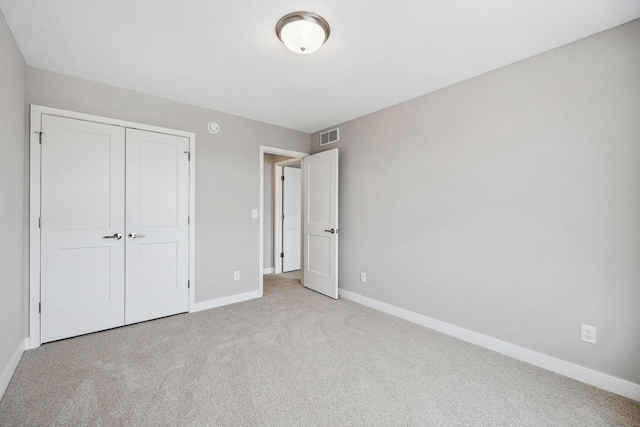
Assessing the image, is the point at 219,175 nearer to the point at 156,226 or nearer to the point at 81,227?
the point at 156,226

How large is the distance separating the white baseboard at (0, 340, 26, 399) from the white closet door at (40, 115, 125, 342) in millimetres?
229

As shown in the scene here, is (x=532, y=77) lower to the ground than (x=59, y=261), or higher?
higher

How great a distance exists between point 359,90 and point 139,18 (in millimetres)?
1911

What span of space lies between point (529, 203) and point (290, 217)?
3958 millimetres

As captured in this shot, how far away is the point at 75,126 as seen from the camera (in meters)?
2.58

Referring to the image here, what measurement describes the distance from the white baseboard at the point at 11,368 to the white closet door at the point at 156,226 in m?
0.75

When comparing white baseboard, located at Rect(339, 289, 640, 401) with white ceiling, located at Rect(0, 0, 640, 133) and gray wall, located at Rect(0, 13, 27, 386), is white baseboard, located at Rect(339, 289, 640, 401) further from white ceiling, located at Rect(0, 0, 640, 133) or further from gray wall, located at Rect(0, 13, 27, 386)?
gray wall, located at Rect(0, 13, 27, 386)

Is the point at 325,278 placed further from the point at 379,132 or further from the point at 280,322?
the point at 379,132

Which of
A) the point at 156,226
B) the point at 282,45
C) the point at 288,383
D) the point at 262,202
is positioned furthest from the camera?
the point at 262,202

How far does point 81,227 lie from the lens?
8.55 ft

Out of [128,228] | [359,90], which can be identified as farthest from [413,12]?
[128,228]

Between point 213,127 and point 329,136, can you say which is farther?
point 329,136

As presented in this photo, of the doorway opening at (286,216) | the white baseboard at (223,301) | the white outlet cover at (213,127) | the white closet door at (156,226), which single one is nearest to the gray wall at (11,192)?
the white closet door at (156,226)

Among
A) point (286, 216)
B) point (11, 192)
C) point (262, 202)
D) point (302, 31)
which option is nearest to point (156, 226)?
point (11, 192)
